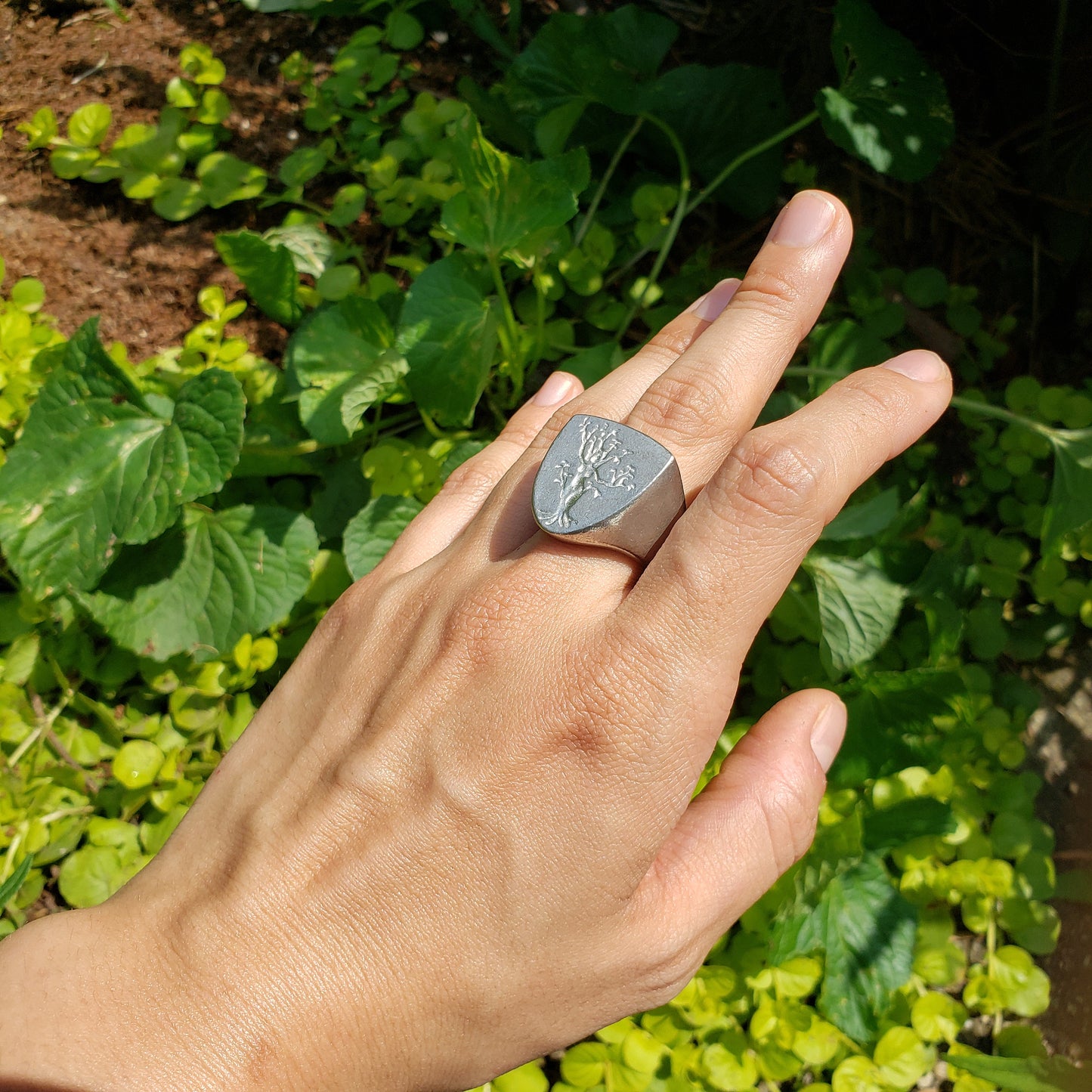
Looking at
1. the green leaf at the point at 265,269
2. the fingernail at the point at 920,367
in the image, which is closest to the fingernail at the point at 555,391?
the fingernail at the point at 920,367

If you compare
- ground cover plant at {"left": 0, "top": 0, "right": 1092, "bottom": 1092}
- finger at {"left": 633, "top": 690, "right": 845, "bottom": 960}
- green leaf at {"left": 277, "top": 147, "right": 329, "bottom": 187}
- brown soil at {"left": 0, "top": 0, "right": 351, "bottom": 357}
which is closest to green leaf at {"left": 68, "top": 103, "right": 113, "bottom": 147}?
ground cover plant at {"left": 0, "top": 0, "right": 1092, "bottom": 1092}

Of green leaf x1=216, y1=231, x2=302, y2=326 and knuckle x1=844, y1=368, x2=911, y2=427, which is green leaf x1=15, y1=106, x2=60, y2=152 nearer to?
green leaf x1=216, y1=231, x2=302, y2=326

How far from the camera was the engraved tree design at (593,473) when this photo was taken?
128cm

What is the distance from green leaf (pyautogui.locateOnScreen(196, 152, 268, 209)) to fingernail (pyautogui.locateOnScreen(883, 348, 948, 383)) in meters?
1.90

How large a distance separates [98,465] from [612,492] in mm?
1171

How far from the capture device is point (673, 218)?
91.8 inches

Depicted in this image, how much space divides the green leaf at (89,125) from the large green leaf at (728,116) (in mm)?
1529

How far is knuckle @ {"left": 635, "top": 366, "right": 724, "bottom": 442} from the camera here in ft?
4.65

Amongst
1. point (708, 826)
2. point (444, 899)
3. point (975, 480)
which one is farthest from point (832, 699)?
point (975, 480)

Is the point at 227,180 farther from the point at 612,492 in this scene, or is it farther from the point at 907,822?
the point at 907,822

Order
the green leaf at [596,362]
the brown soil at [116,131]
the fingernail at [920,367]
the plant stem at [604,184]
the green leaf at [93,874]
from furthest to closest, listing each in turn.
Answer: the brown soil at [116,131] < the plant stem at [604,184] < the green leaf at [596,362] < the green leaf at [93,874] < the fingernail at [920,367]

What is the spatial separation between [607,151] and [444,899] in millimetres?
2091

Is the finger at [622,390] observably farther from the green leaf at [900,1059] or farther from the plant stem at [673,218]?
the green leaf at [900,1059]

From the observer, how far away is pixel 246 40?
279 centimetres
